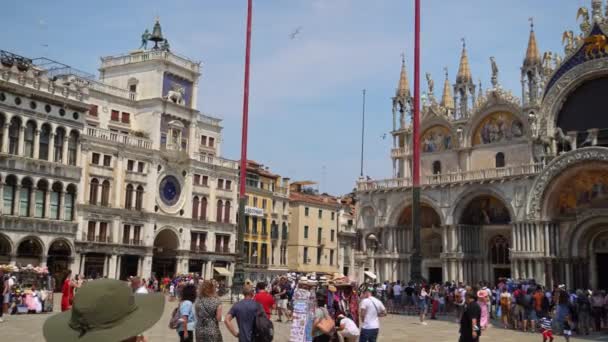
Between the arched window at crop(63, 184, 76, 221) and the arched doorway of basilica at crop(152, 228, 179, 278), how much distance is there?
9682mm

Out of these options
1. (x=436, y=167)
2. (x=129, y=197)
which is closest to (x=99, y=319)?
(x=436, y=167)

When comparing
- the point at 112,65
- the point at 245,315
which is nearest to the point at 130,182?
the point at 112,65

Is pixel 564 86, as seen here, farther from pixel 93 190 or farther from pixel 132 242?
pixel 93 190

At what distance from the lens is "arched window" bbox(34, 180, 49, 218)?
135ft

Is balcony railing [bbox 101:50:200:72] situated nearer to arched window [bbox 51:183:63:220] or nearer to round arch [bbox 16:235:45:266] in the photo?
arched window [bbox 51:183:63:220]

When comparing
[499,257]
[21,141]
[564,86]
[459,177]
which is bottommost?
[499,257]

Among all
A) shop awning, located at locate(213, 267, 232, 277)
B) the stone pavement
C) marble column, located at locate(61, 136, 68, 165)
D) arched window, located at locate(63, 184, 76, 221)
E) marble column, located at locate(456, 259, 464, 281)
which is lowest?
the stone pavement

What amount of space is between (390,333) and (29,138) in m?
29.2

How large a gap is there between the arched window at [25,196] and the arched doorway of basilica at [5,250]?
1.90 meters

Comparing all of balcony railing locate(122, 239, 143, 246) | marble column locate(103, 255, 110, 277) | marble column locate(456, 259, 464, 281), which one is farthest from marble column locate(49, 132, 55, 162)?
marble column locate(456, 259, 464, 281)

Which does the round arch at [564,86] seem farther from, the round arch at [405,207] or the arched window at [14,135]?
the arched window at [14,135]

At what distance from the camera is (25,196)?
1599 inches

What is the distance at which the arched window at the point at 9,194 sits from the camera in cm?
3944

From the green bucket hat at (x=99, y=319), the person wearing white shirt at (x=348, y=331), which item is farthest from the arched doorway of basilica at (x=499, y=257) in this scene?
the green bucket hat at (x=99, y=319)
